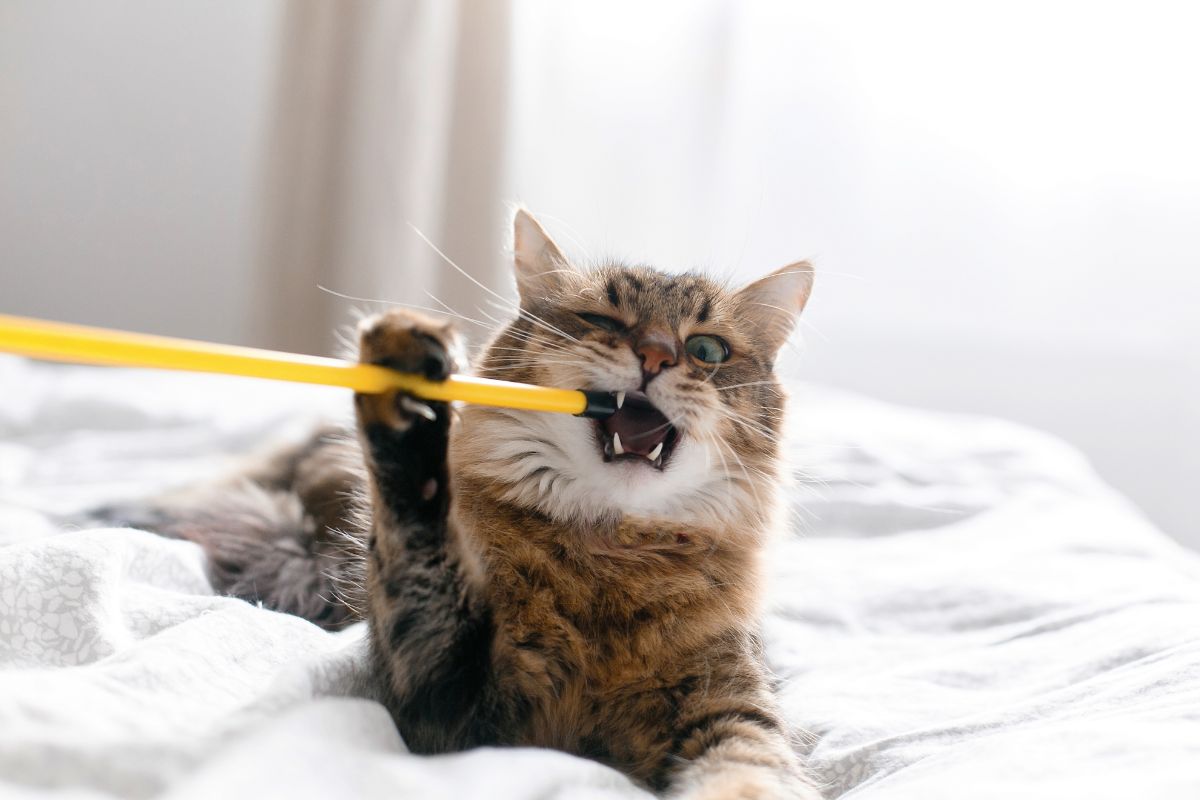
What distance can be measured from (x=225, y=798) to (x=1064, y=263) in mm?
3328

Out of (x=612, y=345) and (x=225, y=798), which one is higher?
(x=612, y=345)

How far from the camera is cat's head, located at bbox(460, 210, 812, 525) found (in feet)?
4.01

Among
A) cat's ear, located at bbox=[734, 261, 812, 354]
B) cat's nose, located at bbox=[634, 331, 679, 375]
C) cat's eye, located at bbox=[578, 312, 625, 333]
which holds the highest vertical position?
cat's ear, located at bbox=[734, 261, 812, 354]

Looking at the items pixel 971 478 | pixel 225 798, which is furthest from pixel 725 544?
pixel 971 478

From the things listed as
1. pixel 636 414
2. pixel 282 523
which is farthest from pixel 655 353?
pixel 282 523

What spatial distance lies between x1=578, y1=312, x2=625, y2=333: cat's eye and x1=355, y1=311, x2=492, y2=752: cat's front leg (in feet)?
1.47

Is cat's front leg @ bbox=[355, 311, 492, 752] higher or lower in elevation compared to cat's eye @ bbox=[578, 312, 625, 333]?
lower

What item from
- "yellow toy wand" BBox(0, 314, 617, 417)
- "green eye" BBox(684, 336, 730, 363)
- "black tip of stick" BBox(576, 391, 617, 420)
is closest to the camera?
"yellow toy wand" BBox(0, 314, 617, 417)

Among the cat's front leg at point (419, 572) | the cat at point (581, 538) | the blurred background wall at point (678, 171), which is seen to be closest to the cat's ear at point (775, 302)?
the cat at point (581, 538)

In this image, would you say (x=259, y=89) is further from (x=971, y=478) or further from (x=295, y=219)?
(x=971, y=478)

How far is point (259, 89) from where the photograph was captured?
3.69m

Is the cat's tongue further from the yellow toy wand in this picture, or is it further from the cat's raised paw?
the cat's raised paw

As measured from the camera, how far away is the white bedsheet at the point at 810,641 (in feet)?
2.45

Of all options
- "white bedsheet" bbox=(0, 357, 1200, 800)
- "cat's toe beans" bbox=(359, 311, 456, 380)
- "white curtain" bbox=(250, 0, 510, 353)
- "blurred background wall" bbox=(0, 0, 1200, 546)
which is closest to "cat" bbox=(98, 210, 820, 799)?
"cat's toe beans" bbox=(359, 311, 456, 380)
